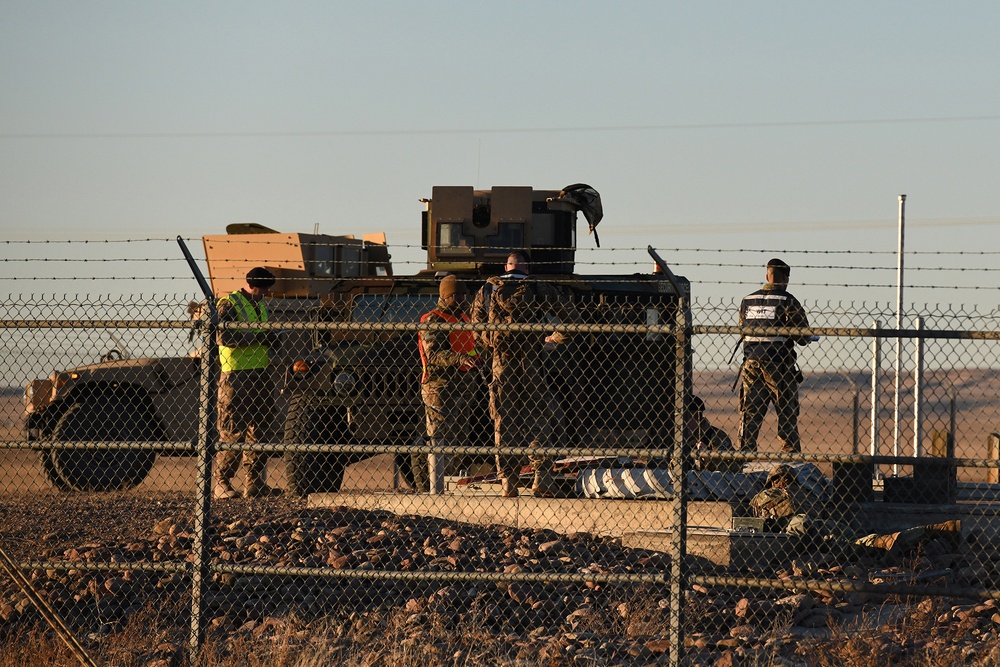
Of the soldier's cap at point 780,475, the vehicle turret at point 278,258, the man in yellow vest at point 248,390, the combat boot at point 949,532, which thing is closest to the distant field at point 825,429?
the soldier's cap at point 780,475

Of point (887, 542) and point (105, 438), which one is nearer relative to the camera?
point (887, 542)

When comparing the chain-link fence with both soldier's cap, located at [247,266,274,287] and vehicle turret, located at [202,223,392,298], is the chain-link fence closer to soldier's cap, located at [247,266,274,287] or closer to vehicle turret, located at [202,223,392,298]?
soldier's cap, located at [247,266,274,287]

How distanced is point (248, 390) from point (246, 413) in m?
0.28

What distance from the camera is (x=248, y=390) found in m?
10.8

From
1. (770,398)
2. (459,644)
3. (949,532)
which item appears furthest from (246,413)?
(949,532)

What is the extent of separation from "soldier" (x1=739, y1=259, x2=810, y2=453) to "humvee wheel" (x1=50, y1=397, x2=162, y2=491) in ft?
18.1

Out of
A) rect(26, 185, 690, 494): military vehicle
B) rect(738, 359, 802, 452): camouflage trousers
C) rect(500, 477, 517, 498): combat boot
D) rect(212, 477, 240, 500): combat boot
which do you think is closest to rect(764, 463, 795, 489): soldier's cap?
rect(738, 359, 802, 452): camouflage trousers

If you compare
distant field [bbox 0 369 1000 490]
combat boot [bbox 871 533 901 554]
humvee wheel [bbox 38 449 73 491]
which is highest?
combat boot [bbox 871 533 901 554]

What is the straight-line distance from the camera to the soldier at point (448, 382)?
31.7 ft

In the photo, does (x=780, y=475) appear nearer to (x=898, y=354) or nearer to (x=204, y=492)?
(x=898, y=354)

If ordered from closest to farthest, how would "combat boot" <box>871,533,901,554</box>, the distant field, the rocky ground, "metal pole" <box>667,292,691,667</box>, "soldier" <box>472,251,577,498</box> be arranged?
"metal pole" <box>667,292,691,667</box>, the rocky ground, "combat boot" <box>871,533,901,554</box>, "soldier" <box>472,251,577,498</box>, the distant field

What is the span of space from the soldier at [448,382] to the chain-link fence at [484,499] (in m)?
0.02

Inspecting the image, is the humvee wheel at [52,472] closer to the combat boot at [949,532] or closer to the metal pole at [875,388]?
the metal pole at [875,388]

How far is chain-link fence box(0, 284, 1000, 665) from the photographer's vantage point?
20.8 ft
